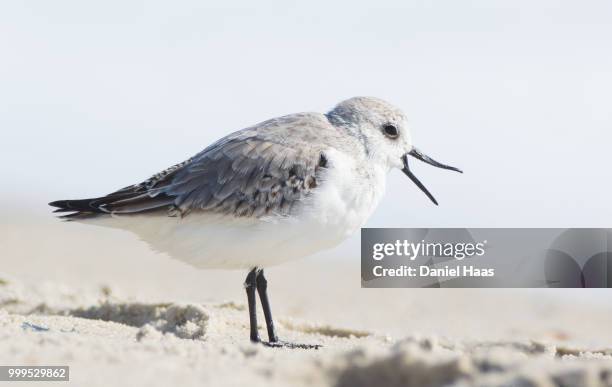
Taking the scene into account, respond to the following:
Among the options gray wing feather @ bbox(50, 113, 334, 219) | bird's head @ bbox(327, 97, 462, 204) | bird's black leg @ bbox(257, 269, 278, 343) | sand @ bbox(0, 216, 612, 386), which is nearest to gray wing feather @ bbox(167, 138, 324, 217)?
gray wing feather @ bbox(50, 113, 334, 219)

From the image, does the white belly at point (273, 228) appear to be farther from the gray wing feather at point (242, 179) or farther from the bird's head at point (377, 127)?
the bird's head at point (377, 127)

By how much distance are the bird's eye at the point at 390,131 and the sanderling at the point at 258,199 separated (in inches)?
6.9

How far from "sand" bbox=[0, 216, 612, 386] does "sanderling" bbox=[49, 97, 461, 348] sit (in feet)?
2.12

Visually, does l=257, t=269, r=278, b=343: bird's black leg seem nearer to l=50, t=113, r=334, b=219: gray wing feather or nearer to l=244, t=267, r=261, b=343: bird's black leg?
l=244, t=267, r=261, b=343: bird's black leg

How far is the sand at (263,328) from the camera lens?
12.5 feet

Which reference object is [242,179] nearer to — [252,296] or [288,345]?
[252,296]

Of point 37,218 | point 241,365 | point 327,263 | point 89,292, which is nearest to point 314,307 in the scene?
point 89,292

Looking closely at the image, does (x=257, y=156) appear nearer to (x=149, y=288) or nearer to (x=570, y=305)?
(x=149, y=288)

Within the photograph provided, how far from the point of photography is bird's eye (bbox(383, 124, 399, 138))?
6781 mm

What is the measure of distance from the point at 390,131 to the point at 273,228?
132 centimetres

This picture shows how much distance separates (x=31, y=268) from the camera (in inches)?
467

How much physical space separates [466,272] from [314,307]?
1699 mm

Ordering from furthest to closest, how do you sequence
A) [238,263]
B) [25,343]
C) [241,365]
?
[238,263]
[25,343]
[241,365]

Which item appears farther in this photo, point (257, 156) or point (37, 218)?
point (37, 218)
